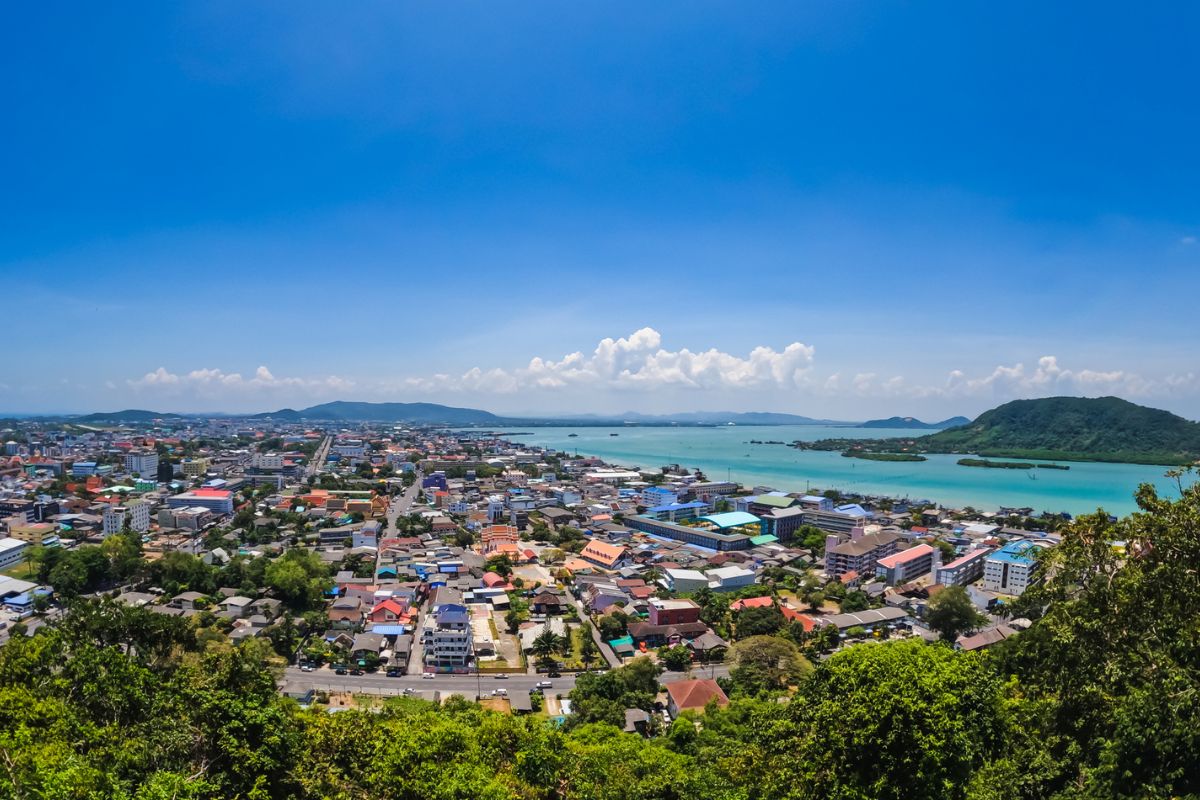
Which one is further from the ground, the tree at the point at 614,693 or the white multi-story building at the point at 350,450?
the white multi-story building at the point at 350,450

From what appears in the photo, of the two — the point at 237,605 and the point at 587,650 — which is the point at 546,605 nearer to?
the point at 587,650

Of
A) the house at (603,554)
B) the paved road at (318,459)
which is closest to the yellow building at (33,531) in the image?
the paved road at (318,459)

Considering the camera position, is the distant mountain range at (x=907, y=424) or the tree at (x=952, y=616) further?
the distant mountain range at (x=907, y=424)

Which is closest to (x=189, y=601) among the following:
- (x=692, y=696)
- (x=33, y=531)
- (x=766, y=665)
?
(x=33, y=531)

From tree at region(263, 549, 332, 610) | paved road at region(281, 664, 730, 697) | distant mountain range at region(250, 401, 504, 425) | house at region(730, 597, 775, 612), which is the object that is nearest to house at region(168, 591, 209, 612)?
tree at region(263, 549, 332, 610)

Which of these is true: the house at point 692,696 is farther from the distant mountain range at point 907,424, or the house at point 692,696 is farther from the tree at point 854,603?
the distant mountain range at point 907,424

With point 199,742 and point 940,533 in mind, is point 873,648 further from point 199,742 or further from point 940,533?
point 940,533
